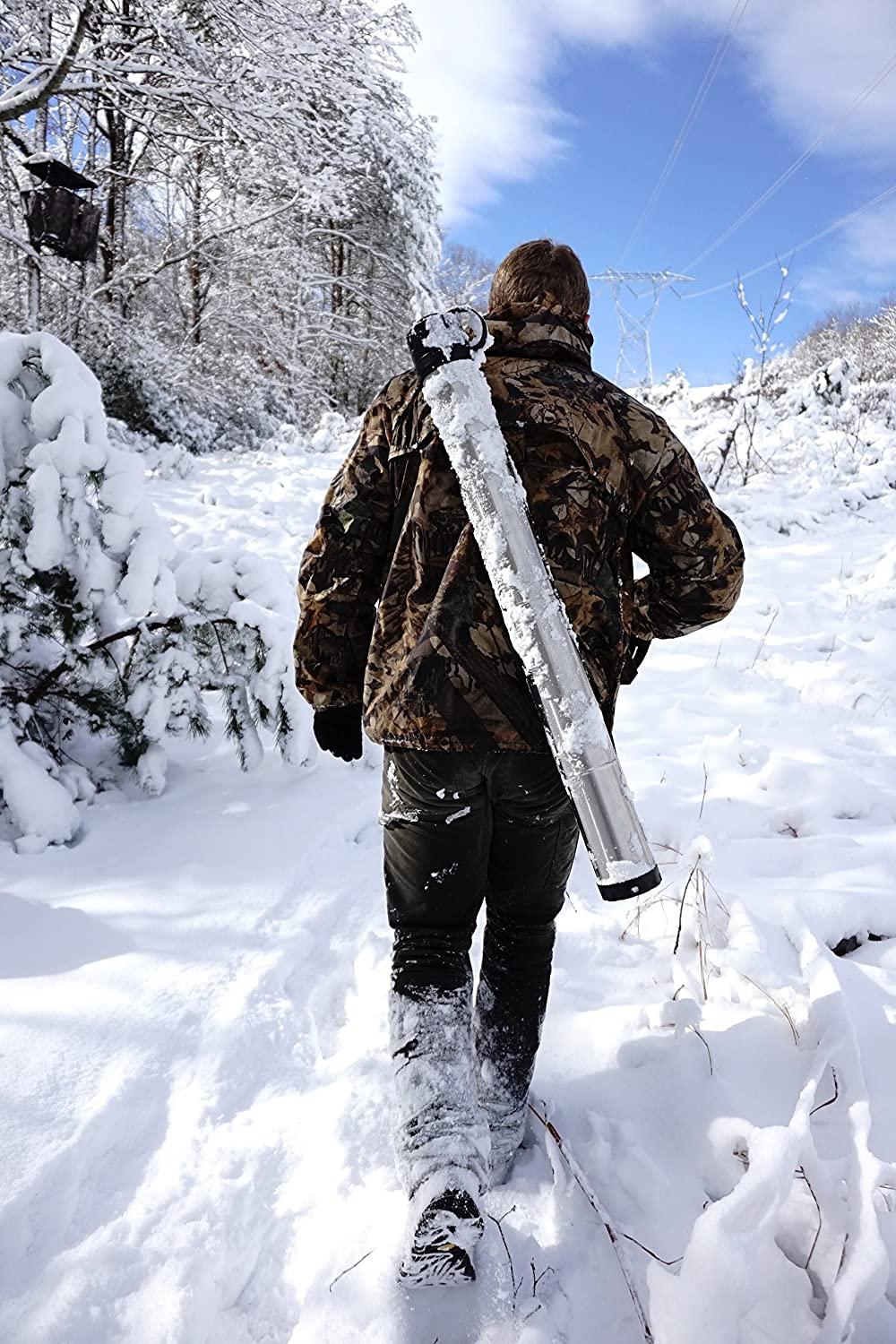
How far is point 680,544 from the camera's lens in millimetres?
1446

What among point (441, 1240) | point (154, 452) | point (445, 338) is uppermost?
point (154, 452)

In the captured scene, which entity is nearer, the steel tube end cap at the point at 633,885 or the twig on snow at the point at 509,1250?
the steel tube end cap at the point at 633,885

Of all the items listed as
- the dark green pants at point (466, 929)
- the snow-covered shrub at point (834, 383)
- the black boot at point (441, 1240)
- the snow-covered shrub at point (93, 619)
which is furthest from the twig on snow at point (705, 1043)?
the snow-covered shrub at point (834, 383)

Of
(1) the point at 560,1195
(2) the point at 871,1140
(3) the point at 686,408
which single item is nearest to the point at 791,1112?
(2) the point at 871,1140

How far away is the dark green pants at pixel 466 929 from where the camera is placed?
54.0 inches

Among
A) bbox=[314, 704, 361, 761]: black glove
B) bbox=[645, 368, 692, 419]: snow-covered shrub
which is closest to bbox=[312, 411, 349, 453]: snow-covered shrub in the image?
bbox=[645, 368, 692, 419]: snow-covered shrub

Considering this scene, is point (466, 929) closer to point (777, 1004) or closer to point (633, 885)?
point (633, 885)

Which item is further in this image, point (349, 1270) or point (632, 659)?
point (632, 659)

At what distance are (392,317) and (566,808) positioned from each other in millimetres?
21089

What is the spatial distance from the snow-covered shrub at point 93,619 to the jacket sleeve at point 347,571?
1421 millimetres

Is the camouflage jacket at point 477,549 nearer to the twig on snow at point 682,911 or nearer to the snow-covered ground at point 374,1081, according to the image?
the snow-covered ground at point 374,1081

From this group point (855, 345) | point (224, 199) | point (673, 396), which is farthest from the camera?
point (855, 345)

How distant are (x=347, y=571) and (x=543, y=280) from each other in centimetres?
67

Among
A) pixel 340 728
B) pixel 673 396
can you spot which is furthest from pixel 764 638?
pixel 673 396
